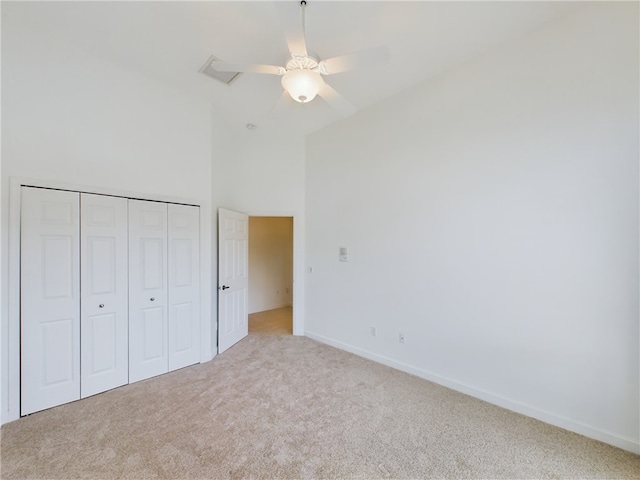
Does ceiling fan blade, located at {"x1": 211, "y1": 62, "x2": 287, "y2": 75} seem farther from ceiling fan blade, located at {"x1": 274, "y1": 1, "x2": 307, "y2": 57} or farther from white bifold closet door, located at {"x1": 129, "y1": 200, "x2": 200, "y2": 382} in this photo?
white bifold closet door, located at {"x1": 129, "y1": 200, "x2": 200, "y2": 382}

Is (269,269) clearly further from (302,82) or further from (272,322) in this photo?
(302,82)

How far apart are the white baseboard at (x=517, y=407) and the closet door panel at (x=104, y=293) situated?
2715 mm

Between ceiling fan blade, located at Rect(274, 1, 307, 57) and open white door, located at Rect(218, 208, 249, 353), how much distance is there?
2.27 meters

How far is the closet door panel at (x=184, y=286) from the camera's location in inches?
123

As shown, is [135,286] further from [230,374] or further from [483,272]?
[483,272]

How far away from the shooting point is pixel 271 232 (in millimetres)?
6227

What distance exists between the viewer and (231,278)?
3883 millimetres

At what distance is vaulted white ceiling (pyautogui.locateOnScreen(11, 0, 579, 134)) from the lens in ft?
6.78

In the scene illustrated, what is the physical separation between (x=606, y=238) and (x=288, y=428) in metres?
2.77

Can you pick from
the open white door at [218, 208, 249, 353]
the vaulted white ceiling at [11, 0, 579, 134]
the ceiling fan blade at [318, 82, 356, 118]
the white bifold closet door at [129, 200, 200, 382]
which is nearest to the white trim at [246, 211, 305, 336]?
the open white door at [218, 208, 249, 353]

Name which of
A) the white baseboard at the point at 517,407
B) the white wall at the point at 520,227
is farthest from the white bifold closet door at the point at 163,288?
the white baseboard at the point at 517,407

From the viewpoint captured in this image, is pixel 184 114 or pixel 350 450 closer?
pixel 350 450

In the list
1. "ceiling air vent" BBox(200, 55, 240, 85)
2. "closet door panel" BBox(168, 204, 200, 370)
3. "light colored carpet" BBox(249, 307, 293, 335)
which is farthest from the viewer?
"light colored carpet" BBox(249, 307, 293, 335)

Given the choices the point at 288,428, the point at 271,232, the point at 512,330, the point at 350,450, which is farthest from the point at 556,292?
the point at 271,232
